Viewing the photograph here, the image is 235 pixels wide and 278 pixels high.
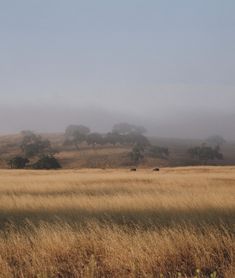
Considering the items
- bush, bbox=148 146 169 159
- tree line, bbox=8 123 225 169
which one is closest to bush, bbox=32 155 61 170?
tree line, bbox=8 123 225 169

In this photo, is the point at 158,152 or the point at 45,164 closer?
the point at 45,164

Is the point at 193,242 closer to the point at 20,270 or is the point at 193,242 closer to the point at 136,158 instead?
the point at 20,270

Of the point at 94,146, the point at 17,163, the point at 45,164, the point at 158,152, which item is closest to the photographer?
the point at 45,164

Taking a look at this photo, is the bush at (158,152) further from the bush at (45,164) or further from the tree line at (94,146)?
the bush at (45,164)

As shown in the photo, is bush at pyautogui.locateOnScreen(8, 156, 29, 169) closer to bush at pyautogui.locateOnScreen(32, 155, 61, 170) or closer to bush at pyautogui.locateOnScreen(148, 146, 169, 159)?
bush at pyautogui.locateOnScreen(32, 155, 61, 170)

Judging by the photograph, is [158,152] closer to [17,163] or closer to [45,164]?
[45,164]

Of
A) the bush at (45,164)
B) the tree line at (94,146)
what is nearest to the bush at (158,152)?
the tree line at (94,146)

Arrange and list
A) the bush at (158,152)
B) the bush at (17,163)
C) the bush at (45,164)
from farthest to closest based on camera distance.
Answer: the bush at (158,152), the bush at (17,163), the bush at (45,164)

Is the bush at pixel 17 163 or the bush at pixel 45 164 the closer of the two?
the bush at pixel 45 164

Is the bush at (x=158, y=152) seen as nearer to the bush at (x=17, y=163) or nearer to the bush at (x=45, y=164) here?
the bush at (x=45, y=164)

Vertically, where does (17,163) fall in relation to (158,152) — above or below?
above

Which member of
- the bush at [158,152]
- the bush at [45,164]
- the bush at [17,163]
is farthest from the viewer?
the bush at [158,152]

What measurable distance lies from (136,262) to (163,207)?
797cm

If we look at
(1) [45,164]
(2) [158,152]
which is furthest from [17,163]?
(2) [158,152]
